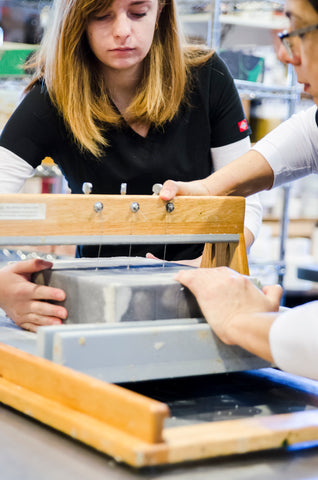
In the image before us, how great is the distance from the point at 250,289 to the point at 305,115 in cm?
65

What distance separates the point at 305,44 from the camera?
114 centimetres

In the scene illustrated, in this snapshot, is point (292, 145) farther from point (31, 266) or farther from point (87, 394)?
→ point (87, 394)

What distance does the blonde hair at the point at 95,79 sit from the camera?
6.06 ft

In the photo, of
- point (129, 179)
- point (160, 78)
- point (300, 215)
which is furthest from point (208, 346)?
point (300, 215)

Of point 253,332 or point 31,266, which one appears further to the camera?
point 31,266

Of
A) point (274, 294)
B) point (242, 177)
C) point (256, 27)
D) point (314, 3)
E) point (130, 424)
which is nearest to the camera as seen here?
point (130, 424)

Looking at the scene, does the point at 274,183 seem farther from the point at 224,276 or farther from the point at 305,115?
the point at 224,276

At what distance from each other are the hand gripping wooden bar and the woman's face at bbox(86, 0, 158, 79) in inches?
18.8

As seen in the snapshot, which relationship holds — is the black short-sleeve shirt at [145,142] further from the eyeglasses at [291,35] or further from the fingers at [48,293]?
the eyeglasses at [291,35]

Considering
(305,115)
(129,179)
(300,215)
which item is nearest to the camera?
(305,115)

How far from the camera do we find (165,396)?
1.19 metres

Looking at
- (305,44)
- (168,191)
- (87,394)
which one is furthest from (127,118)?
(87,394)

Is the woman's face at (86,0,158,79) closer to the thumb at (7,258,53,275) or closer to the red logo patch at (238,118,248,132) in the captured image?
the red logo patch at (238,118,248,132)

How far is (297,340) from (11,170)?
3.58 ft
